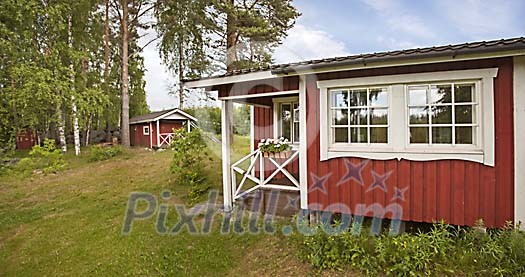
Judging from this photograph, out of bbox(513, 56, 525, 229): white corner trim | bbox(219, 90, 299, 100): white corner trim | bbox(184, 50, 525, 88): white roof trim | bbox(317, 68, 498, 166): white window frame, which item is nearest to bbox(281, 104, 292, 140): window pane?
bbox(219, 90, 299, 100): white corner trim

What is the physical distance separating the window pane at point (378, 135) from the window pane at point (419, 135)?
320 millimetres

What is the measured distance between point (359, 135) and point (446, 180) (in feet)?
3.97

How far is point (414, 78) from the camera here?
3.93 meters

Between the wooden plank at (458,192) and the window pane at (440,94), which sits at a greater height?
the window pane at (440,94)

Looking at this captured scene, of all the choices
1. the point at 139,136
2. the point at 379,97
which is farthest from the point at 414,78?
the point at 139,136

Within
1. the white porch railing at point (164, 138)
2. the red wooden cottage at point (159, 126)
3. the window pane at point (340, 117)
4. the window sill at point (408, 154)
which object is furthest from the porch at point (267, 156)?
the red wooden cottage at point (159, 126)

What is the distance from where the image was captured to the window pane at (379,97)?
4.16m

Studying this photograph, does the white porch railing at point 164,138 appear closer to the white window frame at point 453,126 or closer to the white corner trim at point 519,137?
the white window frame at point 453,126

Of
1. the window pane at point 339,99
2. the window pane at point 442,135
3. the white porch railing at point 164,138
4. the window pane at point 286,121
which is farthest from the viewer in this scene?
the white porch railing at point 164,138

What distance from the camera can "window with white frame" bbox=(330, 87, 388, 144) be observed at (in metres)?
4.18

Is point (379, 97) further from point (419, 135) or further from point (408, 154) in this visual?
point (408, 154)

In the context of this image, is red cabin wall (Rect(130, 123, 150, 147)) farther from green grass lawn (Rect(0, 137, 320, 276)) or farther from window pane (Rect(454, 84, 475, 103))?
window pane (Rect(454, 84, 475, 103))

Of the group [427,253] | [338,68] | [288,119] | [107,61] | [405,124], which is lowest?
[427,253]

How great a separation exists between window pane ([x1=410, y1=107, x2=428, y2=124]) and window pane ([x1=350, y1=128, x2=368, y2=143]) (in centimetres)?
61
